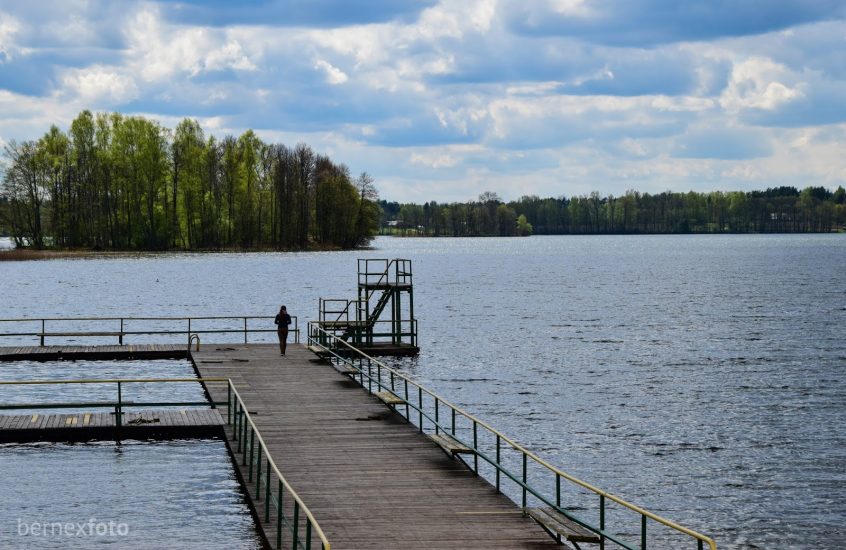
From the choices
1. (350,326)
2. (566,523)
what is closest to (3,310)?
(350,326)

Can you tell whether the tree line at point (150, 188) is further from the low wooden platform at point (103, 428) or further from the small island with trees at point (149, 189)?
the low wooden platform at point (103, 428)

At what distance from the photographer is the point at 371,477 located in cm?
2494

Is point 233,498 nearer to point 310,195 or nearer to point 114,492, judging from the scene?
point 114,492

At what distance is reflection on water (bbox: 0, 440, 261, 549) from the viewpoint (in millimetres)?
25828

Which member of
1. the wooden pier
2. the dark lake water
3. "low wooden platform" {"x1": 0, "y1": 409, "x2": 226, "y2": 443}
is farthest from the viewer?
the dark lake water

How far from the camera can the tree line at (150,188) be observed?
16862 centimetres

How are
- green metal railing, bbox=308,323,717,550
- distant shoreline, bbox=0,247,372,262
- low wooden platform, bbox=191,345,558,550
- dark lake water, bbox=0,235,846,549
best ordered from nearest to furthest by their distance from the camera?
low wooden platform, bbox=191,345,558,550, green metal railing, bbox=308,323,717,550, dark lake water, bbox=0,235,846,549, distant shoreline, bbox=0,247,372,262

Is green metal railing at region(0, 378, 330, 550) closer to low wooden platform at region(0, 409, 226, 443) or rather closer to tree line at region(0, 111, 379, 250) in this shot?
low wooden platform at region(0, 409, 226, 443)

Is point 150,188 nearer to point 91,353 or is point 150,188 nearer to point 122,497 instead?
point 91,353

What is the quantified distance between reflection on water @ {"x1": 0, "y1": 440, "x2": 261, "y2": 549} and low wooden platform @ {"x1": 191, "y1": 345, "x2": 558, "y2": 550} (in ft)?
5.57

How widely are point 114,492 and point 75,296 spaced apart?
89.5 metres

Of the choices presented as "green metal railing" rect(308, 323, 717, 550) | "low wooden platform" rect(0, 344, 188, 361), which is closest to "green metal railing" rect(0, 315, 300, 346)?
"low wooden platform" rect(0, 344, 188, 361)

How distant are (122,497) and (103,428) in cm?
417

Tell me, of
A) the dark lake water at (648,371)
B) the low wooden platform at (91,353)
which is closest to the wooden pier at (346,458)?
the dark lake water at (648,371)
